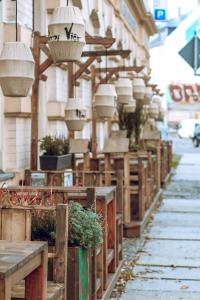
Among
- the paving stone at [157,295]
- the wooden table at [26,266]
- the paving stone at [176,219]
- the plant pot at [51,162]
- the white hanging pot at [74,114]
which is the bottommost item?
the paving stone at [157,295]

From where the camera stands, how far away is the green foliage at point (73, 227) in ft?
17.1

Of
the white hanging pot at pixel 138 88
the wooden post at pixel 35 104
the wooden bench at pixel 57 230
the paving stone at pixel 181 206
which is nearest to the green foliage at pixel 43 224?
the wooden bench at pixel 57 230

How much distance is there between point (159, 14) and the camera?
96.3 feet

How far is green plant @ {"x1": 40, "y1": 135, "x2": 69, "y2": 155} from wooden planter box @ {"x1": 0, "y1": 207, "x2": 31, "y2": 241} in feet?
15.0

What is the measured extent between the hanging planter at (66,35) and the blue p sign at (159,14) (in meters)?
23.4

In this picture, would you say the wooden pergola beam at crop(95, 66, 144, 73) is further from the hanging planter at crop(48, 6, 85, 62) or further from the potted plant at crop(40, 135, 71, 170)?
the hanging planter at crop(48, 6, 85, 62)

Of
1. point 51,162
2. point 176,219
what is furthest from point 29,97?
point 176,219

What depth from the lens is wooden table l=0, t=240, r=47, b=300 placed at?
3.55 m

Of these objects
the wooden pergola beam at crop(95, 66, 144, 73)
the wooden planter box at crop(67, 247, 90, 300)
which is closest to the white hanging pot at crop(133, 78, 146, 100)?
the wooden pergola beam at crop(95, 66, 144, 73)

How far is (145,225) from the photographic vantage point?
440 inches

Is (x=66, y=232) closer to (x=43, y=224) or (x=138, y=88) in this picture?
(x=43, y=224)

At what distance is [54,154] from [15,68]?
3.31 m

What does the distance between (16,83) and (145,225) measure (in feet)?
18.0

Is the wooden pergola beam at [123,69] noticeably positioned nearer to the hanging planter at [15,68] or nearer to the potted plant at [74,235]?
the hanging planter at [15,68]
